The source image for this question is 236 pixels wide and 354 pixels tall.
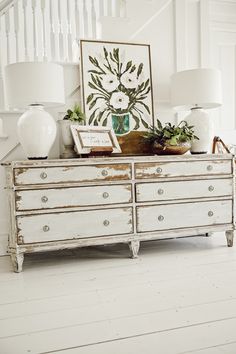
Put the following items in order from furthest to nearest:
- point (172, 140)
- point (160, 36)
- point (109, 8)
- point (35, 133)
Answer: point (160, 36) < point (109, 8) < point (172, 140) < point (35, 133)

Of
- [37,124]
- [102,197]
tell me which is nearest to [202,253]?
[102,197]

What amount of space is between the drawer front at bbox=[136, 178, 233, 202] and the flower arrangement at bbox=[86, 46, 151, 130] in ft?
2.39

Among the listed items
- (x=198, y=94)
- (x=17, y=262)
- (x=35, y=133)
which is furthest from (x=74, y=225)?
(x=198, y=94)

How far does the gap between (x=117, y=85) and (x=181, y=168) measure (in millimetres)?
982

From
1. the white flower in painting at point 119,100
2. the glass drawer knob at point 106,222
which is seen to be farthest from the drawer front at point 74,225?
the white flower in painting at point 119,100

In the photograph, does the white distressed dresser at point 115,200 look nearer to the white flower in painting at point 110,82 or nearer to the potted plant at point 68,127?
the potted plant at point 68,127

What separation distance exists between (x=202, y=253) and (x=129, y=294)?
1036 millimetres

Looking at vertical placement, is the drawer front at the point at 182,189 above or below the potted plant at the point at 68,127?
below

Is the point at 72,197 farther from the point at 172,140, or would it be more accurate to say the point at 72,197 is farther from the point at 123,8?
the point at 123,8

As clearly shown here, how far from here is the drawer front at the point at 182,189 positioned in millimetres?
2836

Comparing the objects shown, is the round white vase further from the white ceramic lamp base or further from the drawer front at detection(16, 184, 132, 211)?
the white ceramic lamp base

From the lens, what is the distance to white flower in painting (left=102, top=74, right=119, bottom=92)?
3281 mm

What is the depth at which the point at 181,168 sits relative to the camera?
292cm

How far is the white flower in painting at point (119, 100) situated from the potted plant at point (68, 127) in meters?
0.38
